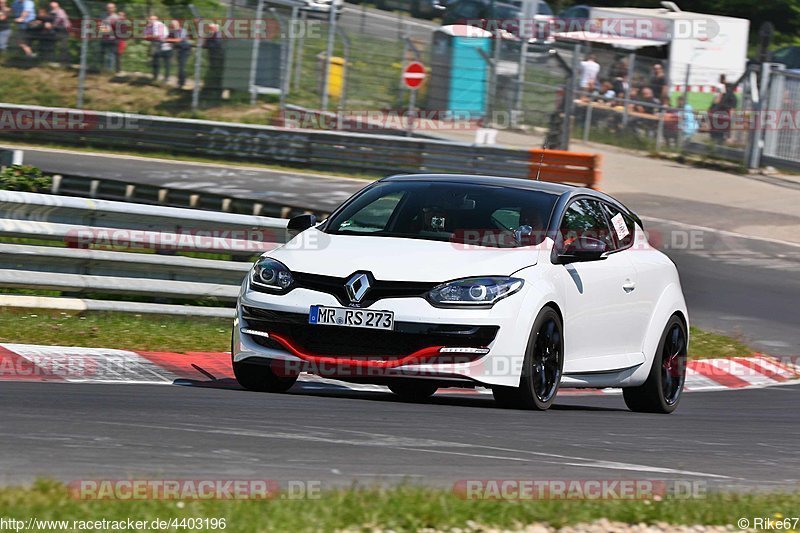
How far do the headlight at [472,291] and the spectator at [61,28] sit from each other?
24.3 metres

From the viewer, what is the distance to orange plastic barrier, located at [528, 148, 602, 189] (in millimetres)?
24625

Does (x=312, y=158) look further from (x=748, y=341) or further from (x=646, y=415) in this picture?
(x=646, y=415)

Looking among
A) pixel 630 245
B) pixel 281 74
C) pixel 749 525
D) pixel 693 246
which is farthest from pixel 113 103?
pixel 749 525

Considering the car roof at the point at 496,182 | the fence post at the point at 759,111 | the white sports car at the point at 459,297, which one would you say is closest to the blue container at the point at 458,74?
the fence post at the point at 759,111

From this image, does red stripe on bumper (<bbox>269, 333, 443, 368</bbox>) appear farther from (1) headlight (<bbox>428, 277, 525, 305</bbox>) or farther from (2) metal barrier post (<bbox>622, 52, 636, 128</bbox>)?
(2) metal barrier post (<bbox>622, 52, 636, 128</bbox>)

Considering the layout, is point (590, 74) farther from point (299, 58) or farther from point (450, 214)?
point (450, 214)

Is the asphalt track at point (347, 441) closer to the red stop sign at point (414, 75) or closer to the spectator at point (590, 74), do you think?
the red stop sign at point (414, 75)

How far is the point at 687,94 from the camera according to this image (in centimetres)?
3116

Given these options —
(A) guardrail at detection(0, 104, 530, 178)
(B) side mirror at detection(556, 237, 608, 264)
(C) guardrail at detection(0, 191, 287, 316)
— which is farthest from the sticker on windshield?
(A) guardrail at detection(0, 104, 530, 178)

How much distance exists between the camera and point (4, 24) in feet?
99.4

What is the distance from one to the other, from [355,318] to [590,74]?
82.9 feet

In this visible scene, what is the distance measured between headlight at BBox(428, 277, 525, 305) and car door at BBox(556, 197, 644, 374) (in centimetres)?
67

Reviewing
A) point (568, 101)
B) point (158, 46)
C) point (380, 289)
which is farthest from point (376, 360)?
point (158, 46)

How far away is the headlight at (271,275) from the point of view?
8031 millimetres
